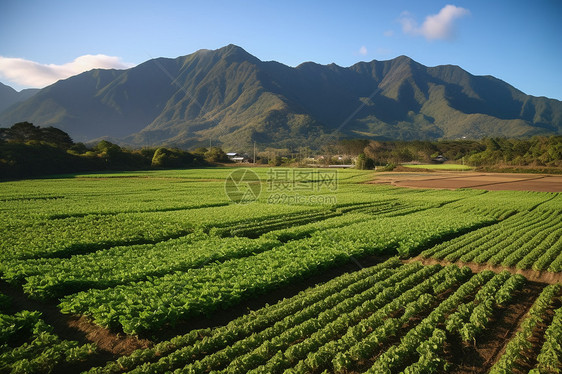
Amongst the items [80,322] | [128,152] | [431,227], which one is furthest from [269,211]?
[128,152]

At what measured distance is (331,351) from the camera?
7.76 metres

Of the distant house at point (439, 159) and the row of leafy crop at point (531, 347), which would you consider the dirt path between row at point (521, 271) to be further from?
the distant house at point (439, 159)

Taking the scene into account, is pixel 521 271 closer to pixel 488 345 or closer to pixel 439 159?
pixel 488 345

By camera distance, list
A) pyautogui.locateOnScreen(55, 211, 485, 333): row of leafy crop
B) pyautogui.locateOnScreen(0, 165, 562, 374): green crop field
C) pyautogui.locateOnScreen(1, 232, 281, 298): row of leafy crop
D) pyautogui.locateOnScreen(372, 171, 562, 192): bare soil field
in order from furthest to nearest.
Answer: pyautogui.locateOnScreen(372, 171, 562, 192): bare soil field
pyautogui.locateOnScreen(1, 232, 281, 298): row of leafy crop
pyautogui.locateOnScreen(55, 211, 485, 333): row of leafy crop
pyautogui.locateOnScreen(0, 165, 562, 374): green crop field

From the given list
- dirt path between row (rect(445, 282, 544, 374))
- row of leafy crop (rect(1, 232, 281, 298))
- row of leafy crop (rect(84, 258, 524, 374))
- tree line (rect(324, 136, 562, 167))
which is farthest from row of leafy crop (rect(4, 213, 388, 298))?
tree line (rect(324, 136, 562, 167))

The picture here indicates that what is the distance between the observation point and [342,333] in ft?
29.7

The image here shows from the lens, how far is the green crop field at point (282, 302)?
7.70 m

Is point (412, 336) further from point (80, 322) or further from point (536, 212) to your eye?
point (536, 212)

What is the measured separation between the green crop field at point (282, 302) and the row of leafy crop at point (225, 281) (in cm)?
6

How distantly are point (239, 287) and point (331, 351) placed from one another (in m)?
4.48

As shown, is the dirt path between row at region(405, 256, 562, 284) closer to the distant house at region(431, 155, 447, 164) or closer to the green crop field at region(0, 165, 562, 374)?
the green crop field at region(0, 165, 562, 374)

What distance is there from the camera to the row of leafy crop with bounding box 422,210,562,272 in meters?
15.4

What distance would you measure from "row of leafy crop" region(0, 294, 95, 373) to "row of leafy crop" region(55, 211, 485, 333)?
104 cm

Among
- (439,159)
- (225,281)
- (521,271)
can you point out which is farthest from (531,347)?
(439,159)
